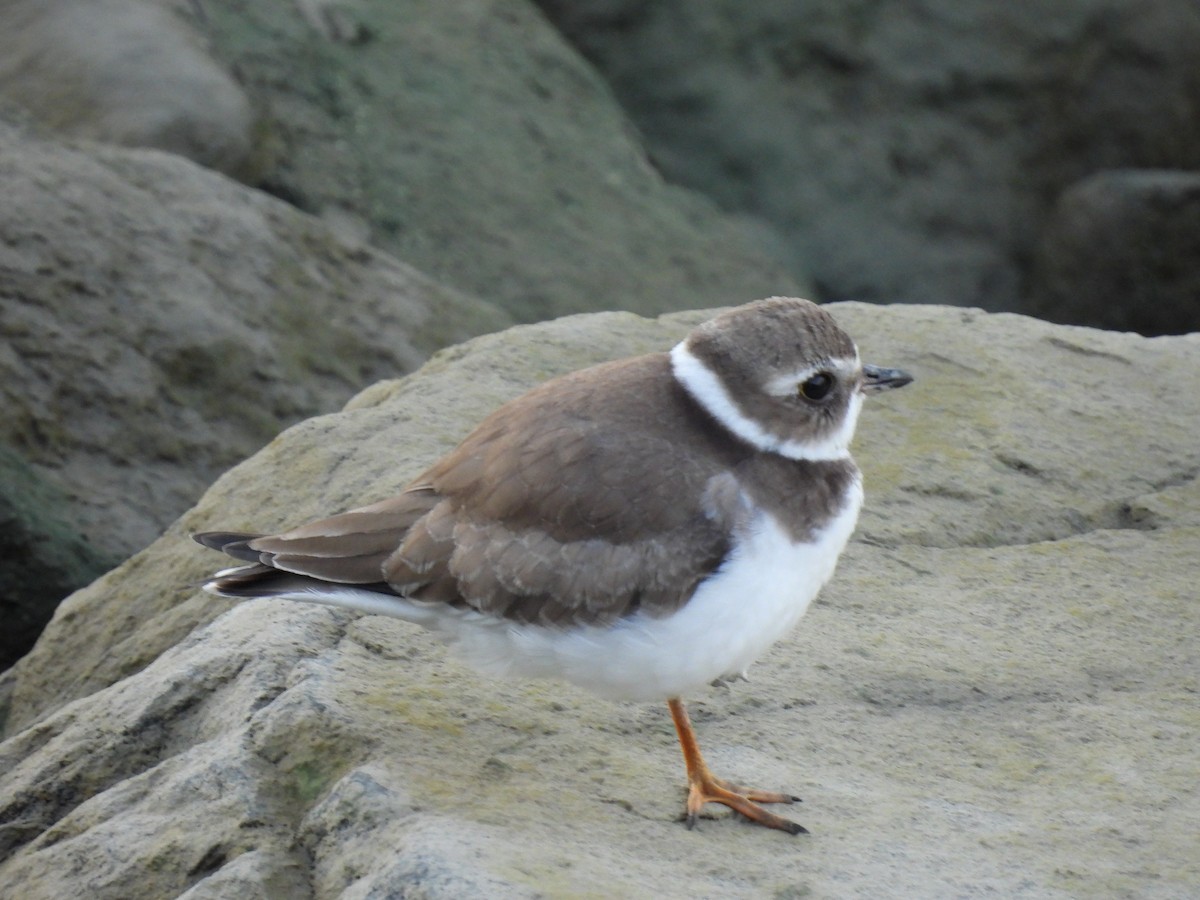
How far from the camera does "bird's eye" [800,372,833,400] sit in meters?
4.68

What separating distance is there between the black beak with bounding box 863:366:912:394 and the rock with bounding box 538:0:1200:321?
25.2ft

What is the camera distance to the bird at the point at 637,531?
4352mm

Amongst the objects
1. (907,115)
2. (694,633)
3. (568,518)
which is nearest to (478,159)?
(907,115)

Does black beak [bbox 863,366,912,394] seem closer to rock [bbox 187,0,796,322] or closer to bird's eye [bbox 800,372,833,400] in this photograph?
bird's eye [bbox 800,372,833,400]

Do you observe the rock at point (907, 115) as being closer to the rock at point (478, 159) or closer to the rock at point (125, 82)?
the rock at point (478, 159)

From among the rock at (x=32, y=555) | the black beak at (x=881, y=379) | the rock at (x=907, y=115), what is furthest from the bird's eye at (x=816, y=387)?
the rock at (x=907, y=115)

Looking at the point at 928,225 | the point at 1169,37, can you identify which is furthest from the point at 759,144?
the point at 1169,37

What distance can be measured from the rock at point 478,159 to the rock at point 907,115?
707 mm

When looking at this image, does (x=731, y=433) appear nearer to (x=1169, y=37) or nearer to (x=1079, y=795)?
(x=1079, y=795)

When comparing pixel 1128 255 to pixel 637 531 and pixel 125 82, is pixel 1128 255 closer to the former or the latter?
pixel 125 82

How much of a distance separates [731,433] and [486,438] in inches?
29.5

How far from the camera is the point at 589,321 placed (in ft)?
23.2

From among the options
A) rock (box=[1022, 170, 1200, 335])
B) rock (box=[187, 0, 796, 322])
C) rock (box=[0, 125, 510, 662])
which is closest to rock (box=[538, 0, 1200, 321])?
rock (box=[1022, 170, 1200, 335])

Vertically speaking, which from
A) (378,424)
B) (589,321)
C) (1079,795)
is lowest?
(1079,795)
